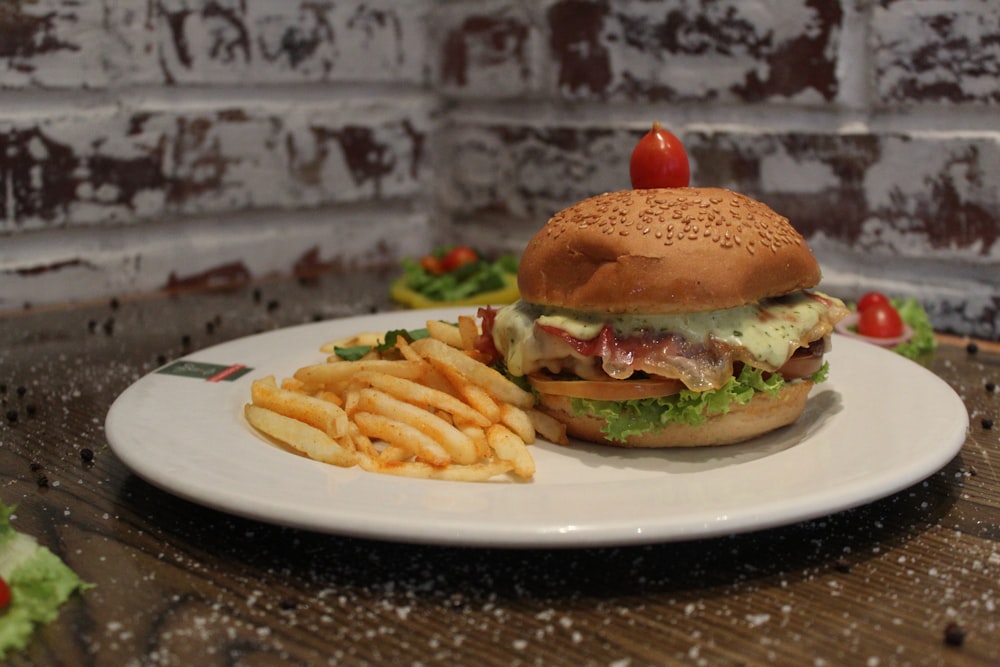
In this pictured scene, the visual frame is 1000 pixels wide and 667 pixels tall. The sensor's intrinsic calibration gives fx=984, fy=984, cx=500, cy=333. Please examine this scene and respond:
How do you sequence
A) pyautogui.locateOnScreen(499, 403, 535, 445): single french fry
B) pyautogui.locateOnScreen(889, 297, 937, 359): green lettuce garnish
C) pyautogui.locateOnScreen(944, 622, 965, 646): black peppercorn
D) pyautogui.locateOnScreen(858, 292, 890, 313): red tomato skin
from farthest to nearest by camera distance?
pyautogui.locateOnScreen(858, 292, 890, 313): red tomato skin
pyautogui.locateOnScreen(889, 297, 937, 359): green lettuce garnish
pyautogui.locateOnScreen(499, 403, 535, 445): single french fry
pyautogui.locateOnScreen(944, 622, 965, 646): black peppercorn

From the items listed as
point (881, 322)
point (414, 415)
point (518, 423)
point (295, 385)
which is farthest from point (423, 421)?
point (881, 322)

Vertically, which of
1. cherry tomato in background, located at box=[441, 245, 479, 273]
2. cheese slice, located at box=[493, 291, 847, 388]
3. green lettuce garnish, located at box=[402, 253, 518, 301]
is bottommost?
green lettuce garnish, located at box=[402, 253, 518, 301]

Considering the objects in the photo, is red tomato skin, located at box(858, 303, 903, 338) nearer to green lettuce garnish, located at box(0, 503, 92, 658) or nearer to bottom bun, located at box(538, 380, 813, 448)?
bottom bun, located at box(538, 380, 813, 448)

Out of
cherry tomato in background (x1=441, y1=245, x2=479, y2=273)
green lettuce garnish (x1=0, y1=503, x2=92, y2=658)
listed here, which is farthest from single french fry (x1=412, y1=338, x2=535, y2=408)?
cherry tomato in background (x1=441, y1=245, x2=479, y2=273)

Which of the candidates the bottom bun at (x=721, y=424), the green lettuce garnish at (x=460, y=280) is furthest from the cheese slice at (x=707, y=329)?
the green lettuce garnish at (x=460, y=280)

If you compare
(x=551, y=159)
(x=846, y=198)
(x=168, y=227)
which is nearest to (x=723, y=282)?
(x=846, y=198)

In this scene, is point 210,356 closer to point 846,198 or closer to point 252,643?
point 252,643
